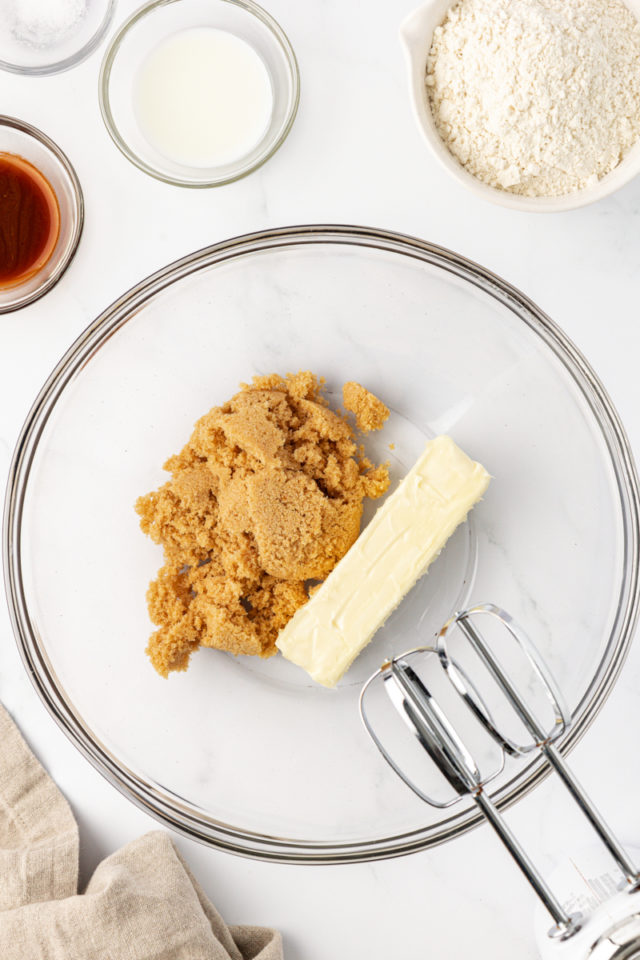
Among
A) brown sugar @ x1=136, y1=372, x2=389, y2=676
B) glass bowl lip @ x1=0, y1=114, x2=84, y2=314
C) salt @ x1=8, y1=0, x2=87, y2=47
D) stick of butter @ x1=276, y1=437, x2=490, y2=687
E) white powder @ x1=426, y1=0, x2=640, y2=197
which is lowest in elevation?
stick of butter @ x1=276, y1=437, x2=490, y2=687

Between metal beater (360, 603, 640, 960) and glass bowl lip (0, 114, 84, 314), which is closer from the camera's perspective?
metal beater (360, 603, 640, 960)

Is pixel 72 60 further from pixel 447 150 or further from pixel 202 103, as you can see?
pixel 447 150

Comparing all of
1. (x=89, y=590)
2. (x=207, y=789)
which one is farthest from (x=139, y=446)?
(x=207, y=789)

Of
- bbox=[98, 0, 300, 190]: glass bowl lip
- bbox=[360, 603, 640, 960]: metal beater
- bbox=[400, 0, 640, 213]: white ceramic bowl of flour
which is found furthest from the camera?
bbox=[98, 0, 300, 190]: glass bowl lip

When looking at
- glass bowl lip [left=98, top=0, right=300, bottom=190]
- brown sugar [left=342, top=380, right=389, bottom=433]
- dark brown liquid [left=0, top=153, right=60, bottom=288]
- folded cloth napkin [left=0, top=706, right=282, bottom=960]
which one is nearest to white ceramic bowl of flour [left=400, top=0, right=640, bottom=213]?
glass bowl lip [left=98, top=0, right=300, bottom=190]

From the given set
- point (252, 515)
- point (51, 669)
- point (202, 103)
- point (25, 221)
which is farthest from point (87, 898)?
point (202, 103)

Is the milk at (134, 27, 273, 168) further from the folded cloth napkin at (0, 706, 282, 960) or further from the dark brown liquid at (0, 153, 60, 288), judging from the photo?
the folded cloth napkin at (0, 706, 282, 960)
